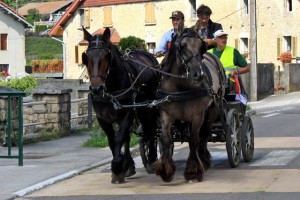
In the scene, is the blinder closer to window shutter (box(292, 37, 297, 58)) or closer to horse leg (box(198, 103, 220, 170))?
horse leg (box(198, 103, 220, 170))

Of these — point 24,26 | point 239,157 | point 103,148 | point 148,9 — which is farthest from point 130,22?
point 239,157

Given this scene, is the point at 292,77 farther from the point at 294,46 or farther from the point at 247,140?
the point at 247,140

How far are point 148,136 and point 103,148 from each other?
4.62m

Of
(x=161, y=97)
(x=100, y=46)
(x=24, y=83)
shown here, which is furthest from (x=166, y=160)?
(x=24, y=83)

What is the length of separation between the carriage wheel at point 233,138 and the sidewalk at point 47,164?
7.90 feet

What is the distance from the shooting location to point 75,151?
60.2 ft

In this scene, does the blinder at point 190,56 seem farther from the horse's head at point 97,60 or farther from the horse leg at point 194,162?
the horse's head at point 97,60

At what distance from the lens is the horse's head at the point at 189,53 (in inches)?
504

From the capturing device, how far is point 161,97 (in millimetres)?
13023

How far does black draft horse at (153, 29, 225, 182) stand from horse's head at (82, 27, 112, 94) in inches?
36.5

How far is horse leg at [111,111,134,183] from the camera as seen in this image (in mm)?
13047

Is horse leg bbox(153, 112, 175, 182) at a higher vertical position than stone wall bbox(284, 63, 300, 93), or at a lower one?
lower

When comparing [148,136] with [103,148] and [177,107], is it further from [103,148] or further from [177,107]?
[103,148]

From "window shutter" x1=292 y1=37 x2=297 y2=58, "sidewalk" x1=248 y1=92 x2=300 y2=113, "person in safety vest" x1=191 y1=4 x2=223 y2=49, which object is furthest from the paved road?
"window shutter" x1=292 y1=37 x2=297 y2=58
